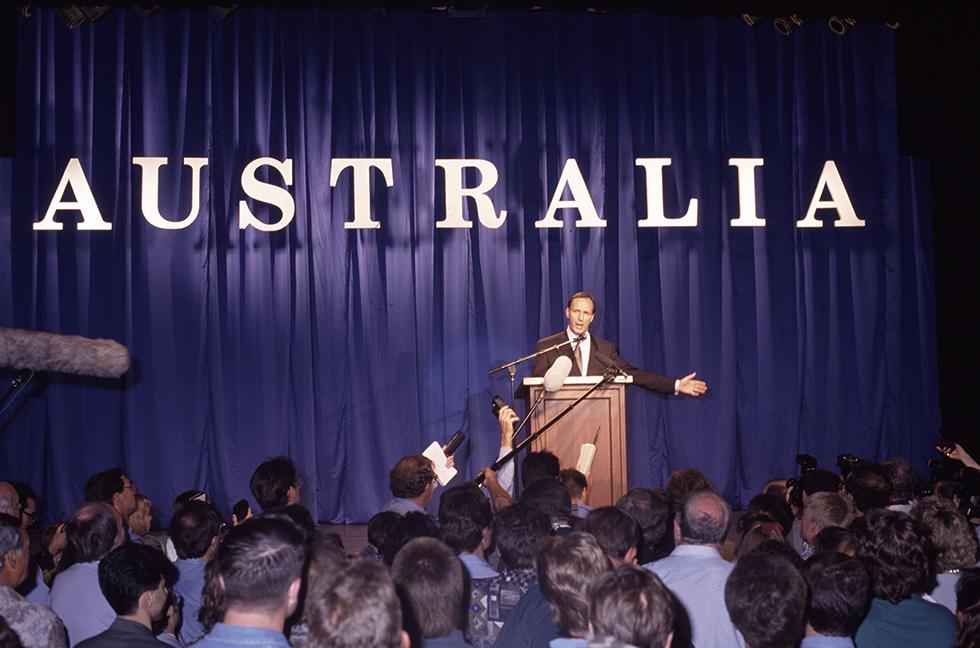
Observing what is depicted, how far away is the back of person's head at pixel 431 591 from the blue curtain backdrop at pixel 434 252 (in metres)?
6.79

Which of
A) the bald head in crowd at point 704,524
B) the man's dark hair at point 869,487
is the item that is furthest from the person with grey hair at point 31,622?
the man's dark hair at point 869,487

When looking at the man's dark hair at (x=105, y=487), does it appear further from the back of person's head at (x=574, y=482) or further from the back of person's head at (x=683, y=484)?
the back of person's head at (x=683, y=484)

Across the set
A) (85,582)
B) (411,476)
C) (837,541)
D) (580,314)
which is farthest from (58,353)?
(580,314)

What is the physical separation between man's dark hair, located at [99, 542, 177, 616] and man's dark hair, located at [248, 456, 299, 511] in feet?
5.65

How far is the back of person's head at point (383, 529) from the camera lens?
4.39m

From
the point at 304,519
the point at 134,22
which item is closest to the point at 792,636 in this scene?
the point at 304,519

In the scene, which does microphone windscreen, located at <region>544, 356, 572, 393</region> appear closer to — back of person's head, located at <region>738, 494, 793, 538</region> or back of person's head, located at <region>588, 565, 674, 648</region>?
back of person's head, located at <region>738, 494, 793, 538</region>

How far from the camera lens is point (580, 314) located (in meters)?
8.59

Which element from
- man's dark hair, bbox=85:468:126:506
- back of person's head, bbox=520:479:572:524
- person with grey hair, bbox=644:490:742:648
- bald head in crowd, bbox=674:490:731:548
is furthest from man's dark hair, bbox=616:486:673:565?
man's dark hair, bbox=85:468:126:506

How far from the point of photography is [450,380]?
10.1m

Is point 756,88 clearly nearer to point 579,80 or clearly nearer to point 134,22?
point 579,80

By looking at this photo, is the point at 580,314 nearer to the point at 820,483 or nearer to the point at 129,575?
the point at 820,483

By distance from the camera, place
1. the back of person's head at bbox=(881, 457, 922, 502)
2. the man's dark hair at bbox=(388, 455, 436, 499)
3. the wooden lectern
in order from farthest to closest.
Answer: the wooden lectern < the back of person's head at bbox=(881, 457, 922, 502) < the man's dark hair at bbox=(388, 455, 436, 499)

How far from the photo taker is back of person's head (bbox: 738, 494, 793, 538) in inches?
184
